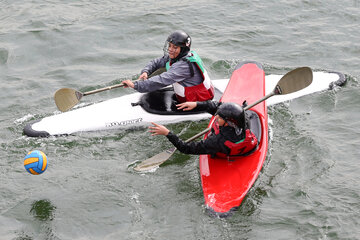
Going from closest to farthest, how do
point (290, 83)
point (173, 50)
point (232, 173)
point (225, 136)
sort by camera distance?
1. point (225, 136)
2. point (232, 173)
3. point (290, 83)
4. point (173, 50)

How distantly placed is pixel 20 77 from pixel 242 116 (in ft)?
16.1

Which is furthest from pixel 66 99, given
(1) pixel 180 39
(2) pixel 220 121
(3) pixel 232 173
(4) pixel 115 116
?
(3) pixel 232 173

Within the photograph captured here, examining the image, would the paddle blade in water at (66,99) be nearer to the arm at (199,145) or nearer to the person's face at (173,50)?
the person's face at (173,50)

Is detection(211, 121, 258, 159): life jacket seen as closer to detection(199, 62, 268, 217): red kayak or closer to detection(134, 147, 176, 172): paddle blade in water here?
detection(199, 62, 268, 217): red kayak

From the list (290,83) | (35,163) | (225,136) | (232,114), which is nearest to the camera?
(232,114)

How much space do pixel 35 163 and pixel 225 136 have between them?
6.94ft

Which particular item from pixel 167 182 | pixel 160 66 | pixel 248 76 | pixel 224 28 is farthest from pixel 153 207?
pixel 224 28

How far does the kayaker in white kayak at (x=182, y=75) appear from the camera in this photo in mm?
6555

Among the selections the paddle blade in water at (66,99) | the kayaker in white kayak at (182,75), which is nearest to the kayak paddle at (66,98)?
the paddle blade in water at (66,99)

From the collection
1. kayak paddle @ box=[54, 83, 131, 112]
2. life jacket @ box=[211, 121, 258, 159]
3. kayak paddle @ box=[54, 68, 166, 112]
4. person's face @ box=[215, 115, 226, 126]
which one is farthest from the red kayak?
kayak paddle @ box=[54, 83, 131, 112]

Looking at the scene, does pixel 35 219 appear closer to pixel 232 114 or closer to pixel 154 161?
pixel 154 161

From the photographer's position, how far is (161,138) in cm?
683

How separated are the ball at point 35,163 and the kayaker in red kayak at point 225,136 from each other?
1.28 metres

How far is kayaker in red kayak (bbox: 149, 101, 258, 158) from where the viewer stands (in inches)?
208
